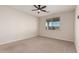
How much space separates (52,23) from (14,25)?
9.72 ft

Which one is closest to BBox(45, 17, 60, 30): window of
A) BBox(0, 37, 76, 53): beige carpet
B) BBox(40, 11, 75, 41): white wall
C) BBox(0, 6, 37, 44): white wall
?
BBox(40, 11, 75, 41): white wall

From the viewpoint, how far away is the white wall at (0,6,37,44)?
3764mm

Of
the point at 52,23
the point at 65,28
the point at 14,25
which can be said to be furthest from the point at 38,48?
the point at 52,23

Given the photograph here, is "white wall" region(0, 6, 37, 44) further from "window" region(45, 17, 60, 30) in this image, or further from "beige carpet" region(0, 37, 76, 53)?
"window" region(45, 17, 60, 30)

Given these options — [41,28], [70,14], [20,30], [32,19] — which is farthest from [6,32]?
[70,14]

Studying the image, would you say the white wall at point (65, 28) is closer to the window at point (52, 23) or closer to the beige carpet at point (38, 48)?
the window at point (52, 23)

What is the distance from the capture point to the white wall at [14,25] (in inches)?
148

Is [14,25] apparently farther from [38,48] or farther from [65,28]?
[65,28]

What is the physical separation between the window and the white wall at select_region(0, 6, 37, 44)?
1.35 metres

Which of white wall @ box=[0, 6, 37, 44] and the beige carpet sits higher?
white wall @ box=[0, 6, 37, 44]

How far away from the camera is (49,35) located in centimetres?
581

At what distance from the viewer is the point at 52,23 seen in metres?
5.75

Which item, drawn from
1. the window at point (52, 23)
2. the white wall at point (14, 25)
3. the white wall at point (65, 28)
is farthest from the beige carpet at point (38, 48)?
the window at point (52, 23)
